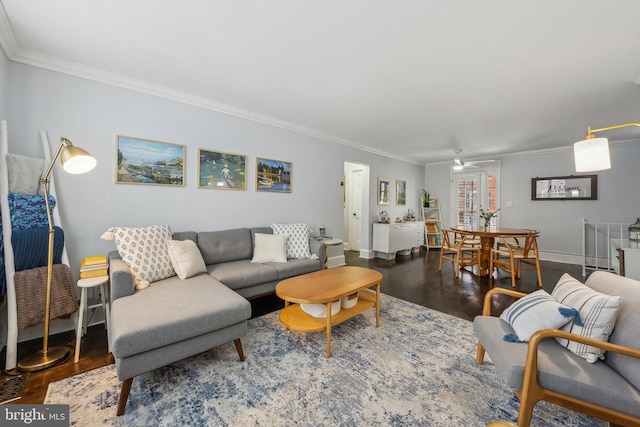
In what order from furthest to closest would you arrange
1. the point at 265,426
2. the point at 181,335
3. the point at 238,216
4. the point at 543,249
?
the point at 543,249 → the point at 238,216 → the point at 181,335 → the point at 265,426

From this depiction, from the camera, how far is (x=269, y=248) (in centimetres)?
322

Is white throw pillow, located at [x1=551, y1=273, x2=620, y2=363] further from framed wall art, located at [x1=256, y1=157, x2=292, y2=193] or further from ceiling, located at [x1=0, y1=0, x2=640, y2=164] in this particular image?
framed wall art, located at [x1=256, y1=157, x2=292, y2=193]

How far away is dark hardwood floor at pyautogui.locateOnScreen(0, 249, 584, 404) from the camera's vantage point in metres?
1.82

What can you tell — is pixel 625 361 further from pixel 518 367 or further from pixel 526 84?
pixel 526 84

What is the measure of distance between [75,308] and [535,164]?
7893 mm

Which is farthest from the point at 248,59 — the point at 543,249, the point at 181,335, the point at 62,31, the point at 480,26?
the point at 543,249

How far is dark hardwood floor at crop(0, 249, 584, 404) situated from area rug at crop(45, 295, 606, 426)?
0.53 feet

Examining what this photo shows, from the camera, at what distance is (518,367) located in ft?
4.09

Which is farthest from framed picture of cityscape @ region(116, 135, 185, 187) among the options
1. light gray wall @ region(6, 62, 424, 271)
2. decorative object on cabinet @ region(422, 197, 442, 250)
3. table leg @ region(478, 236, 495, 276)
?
decorative object on cabinet @ region(422, 197, 442, 250)

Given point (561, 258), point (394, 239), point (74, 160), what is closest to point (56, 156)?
point (74, 160)

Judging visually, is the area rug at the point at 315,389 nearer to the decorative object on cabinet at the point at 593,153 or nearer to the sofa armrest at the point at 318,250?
the sofa armrest at the point at 318,250

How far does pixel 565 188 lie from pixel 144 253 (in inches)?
292

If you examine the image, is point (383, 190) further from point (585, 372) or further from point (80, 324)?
point (80, 324)

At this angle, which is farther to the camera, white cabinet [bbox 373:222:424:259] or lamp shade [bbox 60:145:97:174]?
white cabinet [bbox 373:222:424:259]
